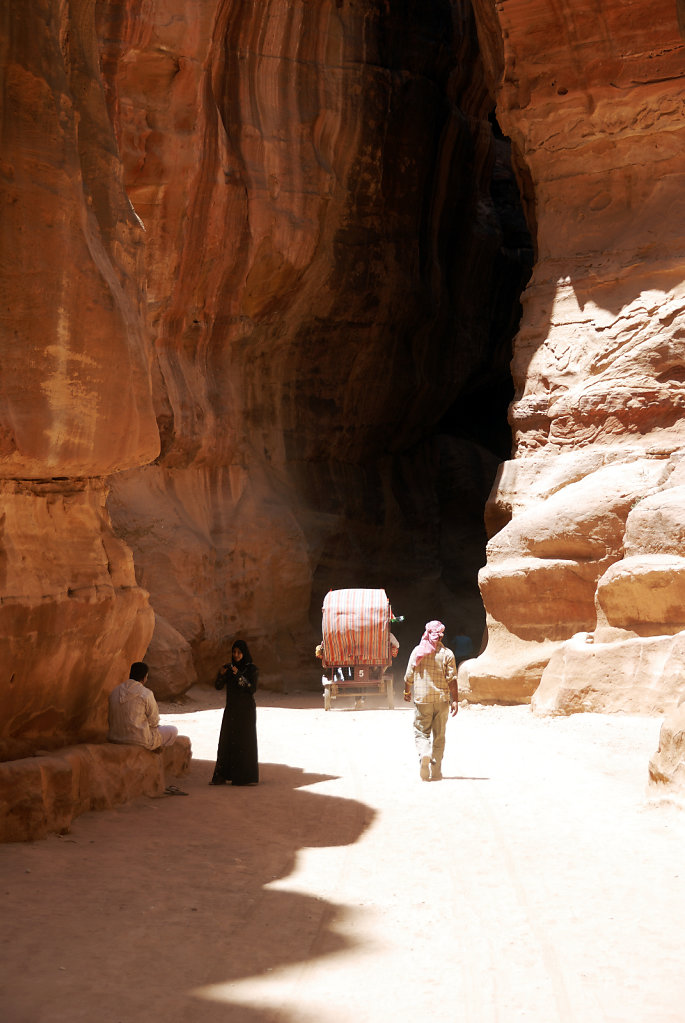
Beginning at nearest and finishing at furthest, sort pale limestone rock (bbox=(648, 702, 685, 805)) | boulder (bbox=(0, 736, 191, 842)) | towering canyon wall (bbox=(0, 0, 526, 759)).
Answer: boulder (bbox=(0, 736, 191, 842)) < pale limestone rock (bbox=(648, 702, 685, 805)) < towering canyon wall (bbox=(0, 0, 526, 759))

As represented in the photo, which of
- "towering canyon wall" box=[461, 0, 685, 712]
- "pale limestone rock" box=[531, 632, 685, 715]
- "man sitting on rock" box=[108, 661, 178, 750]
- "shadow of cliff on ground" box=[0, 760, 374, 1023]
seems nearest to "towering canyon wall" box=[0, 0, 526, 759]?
"man sitting on rock" box=[108, 661, 178, 750]

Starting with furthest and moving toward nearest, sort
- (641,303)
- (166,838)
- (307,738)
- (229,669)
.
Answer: (641,303), (307,738), (229,669), (166,838)

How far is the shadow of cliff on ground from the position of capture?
432 centimetres

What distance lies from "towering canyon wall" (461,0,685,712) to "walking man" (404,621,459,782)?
3.63 meters

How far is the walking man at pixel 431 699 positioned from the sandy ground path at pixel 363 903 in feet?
0.96

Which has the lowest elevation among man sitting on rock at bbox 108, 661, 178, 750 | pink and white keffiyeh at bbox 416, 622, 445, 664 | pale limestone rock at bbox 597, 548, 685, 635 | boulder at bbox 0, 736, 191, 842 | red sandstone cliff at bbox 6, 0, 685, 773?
boulder at bbox 0, 736, 191, 842

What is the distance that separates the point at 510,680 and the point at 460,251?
1285cm

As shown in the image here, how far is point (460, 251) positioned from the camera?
958 inches

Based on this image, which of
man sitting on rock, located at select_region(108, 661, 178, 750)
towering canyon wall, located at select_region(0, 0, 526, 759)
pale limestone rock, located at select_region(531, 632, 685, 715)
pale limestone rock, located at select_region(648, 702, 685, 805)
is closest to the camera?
pale limestone rock, located at select_region(648, 702, 685, 805)

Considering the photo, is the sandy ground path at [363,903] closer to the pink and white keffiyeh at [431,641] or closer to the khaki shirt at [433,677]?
the khaki shirt at [433,677]

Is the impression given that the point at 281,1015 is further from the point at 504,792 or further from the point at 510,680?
the point at 510,680

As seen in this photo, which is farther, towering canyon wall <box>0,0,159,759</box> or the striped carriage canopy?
the striped carriage canopy

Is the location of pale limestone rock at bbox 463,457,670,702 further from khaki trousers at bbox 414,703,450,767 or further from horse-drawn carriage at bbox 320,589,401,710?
khaki trousers at bbox 414,703,450,767

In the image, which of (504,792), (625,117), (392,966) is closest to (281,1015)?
(392,966)
